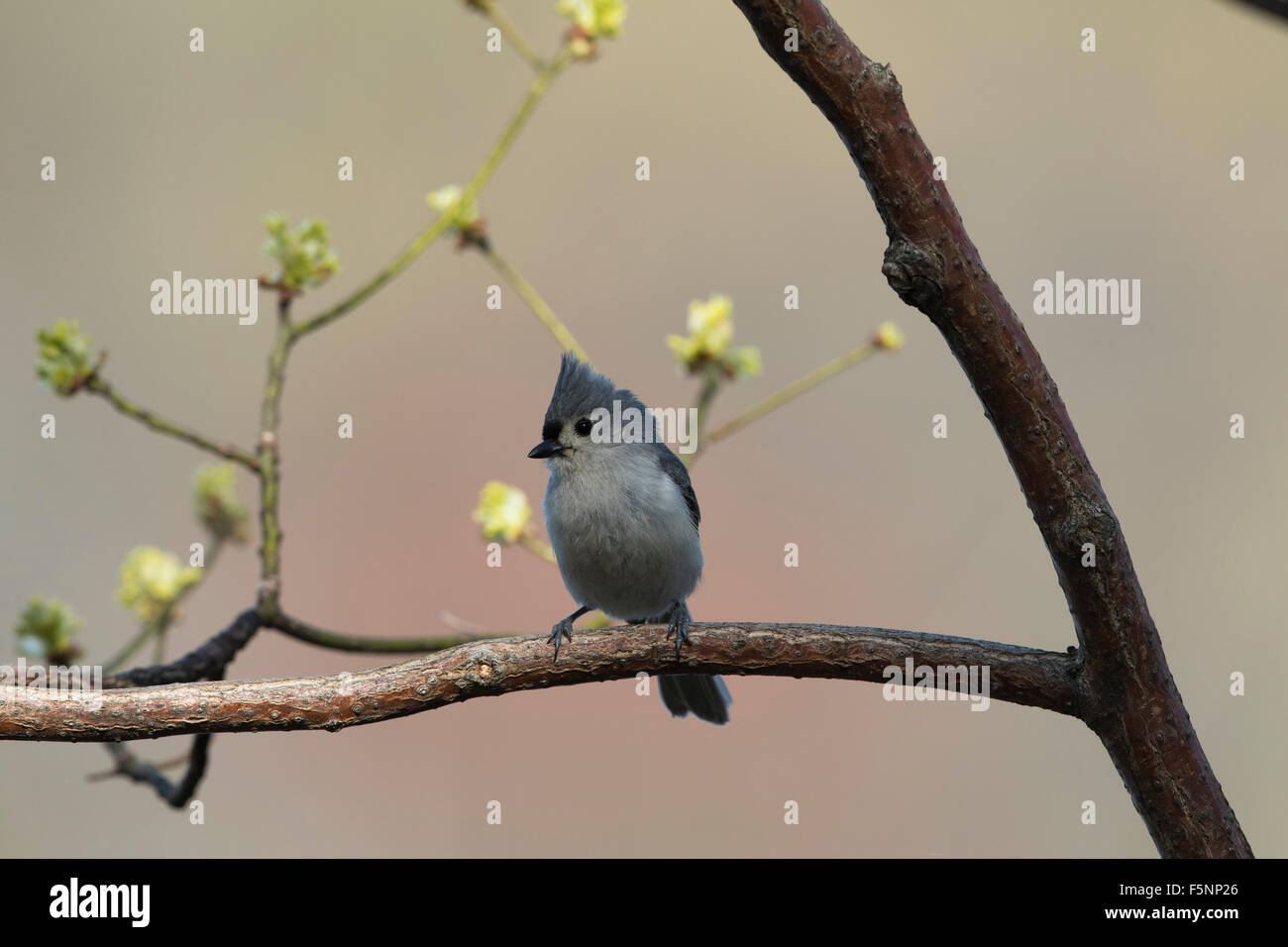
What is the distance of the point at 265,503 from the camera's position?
2092mm

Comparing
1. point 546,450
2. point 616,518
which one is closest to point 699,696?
point 616,518

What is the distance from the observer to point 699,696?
248 centimetres

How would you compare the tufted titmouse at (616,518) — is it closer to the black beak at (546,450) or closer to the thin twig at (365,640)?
the black beak at (546,450)

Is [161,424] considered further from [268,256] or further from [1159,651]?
[1159,651]

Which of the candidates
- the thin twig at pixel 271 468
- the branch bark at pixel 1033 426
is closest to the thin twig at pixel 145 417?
the thin twig at pixel 271 468

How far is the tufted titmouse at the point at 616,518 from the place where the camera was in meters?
2.33

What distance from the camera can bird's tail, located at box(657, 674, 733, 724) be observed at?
8.11 ft

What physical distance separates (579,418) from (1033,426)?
118 centimetres

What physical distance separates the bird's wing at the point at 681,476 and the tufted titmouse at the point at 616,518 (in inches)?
0.5

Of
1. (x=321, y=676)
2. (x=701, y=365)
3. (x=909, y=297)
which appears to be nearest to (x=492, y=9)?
(x=701, y=365)

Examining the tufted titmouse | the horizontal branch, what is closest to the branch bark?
the horizontal branch

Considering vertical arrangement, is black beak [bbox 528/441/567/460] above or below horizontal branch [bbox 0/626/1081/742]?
above

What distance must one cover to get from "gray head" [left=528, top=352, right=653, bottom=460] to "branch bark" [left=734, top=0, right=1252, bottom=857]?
42.8 inches
